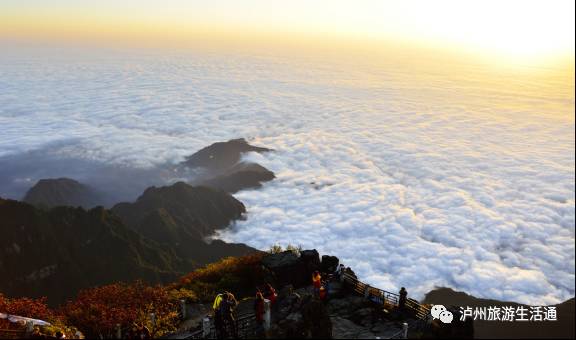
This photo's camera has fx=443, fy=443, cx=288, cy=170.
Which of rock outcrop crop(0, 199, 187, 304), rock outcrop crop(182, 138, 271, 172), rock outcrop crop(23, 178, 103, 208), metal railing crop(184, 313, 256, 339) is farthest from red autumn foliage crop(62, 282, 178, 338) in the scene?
rock outcrop crop(182, 138, 271, 172)

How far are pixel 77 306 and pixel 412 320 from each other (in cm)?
1581

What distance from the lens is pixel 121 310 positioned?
64.3ft

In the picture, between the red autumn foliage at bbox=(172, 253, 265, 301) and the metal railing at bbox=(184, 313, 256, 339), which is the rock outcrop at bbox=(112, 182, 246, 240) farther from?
the metal railing at bbox=(184, 313, 256, 339)

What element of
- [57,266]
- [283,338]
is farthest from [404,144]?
[283,338]

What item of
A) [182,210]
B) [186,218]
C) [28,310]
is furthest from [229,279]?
[182,210]

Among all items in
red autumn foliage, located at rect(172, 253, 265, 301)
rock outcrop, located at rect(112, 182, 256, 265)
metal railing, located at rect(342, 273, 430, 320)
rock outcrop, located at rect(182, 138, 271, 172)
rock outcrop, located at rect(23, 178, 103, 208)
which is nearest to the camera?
metal railing, located at rect(342, 273, 430, 320)

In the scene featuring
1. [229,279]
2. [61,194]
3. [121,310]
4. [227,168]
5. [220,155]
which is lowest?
[61,194]

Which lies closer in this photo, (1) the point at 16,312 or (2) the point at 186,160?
(1) the point at 16,312

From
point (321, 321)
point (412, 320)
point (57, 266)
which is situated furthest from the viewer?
point (57, 266)

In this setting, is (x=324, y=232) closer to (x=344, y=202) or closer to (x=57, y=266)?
(x=344, y=202)

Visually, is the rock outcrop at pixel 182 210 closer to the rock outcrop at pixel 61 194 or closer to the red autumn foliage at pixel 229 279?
the rock outcrop at pixel 61 194

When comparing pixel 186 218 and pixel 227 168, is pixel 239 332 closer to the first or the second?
pixel 186 218

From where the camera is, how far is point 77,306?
2130cm

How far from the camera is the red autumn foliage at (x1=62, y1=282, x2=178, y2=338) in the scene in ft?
61.8
